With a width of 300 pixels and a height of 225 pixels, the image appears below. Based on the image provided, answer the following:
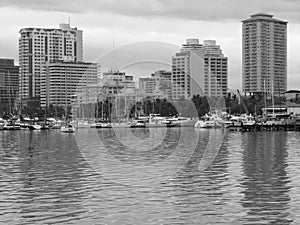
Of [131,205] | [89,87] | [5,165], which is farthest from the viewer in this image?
[89,87]

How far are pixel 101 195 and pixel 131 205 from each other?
2.73 metres

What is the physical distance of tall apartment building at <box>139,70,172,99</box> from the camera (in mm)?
160625

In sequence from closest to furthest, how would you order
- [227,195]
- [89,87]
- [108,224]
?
[108,224] → [227,195] → [89,87]

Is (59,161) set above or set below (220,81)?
below

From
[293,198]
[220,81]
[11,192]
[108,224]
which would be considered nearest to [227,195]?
[293,198]

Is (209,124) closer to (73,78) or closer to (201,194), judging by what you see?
(73,78)

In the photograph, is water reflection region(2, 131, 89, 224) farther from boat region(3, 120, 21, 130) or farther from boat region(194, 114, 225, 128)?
boat region(3, 120, 21, 130)

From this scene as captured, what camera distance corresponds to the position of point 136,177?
31.6 meters

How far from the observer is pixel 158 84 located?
563ft

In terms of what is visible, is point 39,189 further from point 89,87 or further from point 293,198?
point 89,87

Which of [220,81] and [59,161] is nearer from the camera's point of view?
[59,161]

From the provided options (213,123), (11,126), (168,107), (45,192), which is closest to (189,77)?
(168,107)

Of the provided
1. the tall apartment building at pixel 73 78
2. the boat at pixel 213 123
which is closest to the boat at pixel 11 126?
the tall apartment building at pixel 73 78

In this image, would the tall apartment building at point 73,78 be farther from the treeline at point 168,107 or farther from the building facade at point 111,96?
the treeline at point 168,107
